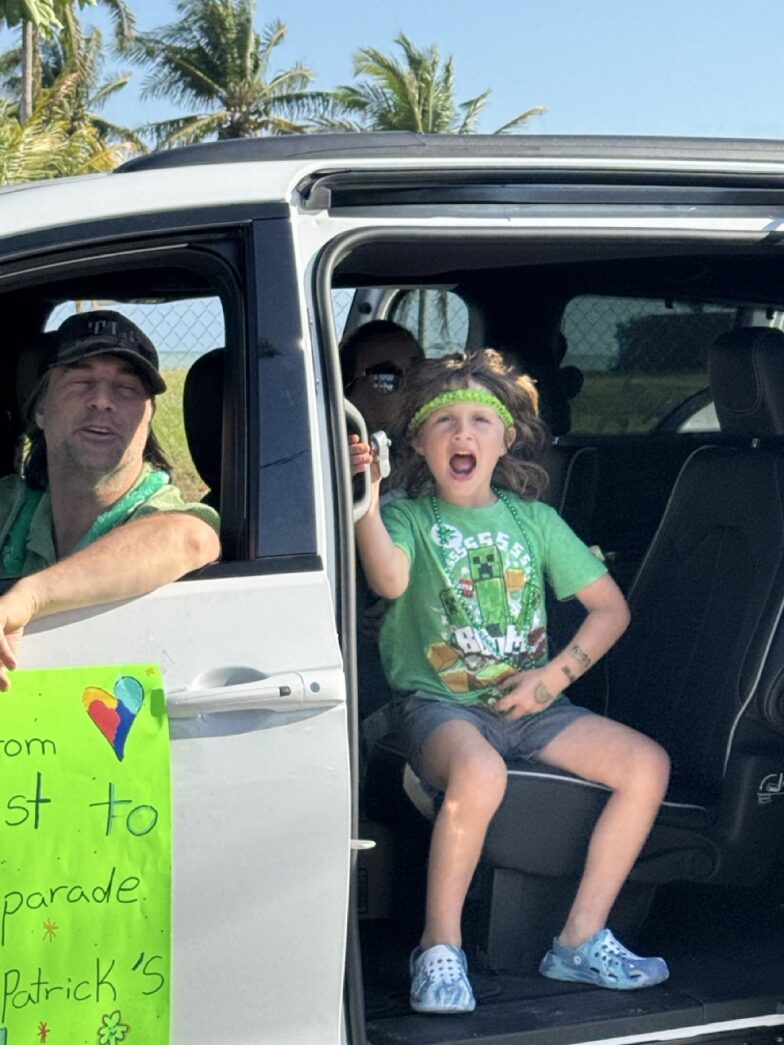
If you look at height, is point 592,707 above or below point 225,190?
below

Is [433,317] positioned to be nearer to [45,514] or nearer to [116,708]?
[45,514]

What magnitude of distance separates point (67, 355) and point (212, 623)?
0.65 metres

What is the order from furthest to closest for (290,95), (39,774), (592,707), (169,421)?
(290,95)
(592,707)
(169,421)
(39,774)

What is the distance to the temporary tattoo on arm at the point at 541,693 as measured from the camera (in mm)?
2980

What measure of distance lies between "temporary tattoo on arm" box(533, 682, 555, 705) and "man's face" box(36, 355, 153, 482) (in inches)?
35.5

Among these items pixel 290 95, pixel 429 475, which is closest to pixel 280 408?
pixel 429 475

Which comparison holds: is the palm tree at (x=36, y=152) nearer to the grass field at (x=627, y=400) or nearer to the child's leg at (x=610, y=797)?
the grass field at (x=627, y=400)

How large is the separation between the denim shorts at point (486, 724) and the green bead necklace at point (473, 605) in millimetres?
137

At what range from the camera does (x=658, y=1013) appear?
8.75 feet

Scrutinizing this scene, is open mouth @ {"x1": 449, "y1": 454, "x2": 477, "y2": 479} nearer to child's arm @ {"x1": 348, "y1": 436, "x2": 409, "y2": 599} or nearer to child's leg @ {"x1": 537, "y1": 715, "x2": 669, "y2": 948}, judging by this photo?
child's arm @ {"x1": 348, "y1": 436, "x2": 409, "y2": 599}

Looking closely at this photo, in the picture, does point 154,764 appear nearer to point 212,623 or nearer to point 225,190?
point 212,623

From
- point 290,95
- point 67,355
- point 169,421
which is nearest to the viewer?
point 67,355

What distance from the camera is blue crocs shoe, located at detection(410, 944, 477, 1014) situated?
266 cm

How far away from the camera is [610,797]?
2969 millimetres
